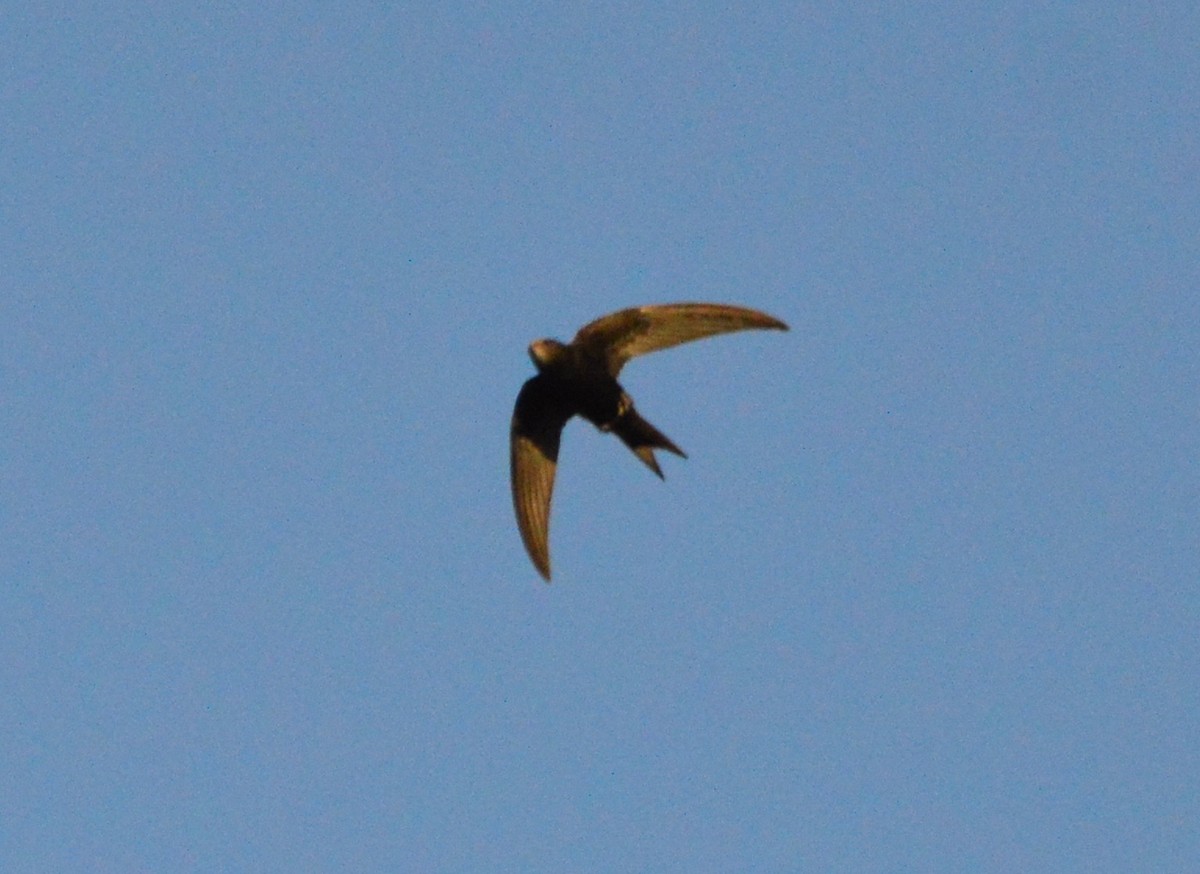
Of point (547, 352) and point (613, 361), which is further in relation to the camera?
point (613, 361)

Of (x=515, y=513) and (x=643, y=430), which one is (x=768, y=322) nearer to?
(x=643, y=430)

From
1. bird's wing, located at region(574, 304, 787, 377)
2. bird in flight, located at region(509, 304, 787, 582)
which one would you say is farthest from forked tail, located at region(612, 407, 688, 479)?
bird's wing, located at region(574, 304, 787, 377)

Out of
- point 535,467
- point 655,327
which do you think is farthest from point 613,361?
point 535,467

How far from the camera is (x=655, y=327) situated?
16531 millimetres

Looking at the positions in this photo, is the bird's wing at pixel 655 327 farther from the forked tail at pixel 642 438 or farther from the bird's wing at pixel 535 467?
the bird's wing at pixel 535 467

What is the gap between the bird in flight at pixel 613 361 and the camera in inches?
645

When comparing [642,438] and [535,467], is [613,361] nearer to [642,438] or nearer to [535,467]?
[642,438]

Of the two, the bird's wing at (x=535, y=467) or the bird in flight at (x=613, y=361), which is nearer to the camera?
the bird in flight at (x=613, y=361)

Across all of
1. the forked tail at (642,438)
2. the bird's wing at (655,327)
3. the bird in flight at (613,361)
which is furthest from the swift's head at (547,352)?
the forked tail at (642,438)

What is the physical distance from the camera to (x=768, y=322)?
53.2 ft

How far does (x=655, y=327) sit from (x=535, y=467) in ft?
5.59

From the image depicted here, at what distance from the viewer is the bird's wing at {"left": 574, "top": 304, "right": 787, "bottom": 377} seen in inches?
643

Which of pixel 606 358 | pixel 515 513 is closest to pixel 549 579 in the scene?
pixel 515 513

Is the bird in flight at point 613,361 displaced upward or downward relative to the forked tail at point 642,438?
upward
